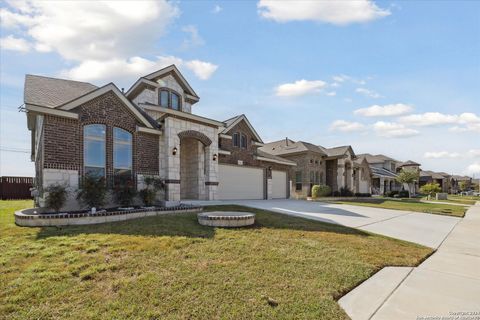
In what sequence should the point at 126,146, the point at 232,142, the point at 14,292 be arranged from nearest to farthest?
the point at 14,292
the point at 126,146
the point at 232,142

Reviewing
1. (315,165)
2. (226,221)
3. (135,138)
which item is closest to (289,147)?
(315,165)

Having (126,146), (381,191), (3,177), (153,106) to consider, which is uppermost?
(153,106)

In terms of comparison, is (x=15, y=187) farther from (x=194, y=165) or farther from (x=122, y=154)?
(x=194, y=165)

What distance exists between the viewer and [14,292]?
152 inches

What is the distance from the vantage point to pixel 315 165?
29047mm

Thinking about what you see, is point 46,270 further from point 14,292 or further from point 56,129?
point 56,129

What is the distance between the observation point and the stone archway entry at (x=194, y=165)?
14.9 m

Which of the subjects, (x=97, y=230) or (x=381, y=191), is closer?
(x=97, y=230)

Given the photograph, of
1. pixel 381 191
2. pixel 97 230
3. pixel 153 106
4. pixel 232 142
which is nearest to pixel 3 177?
pixel 153 106

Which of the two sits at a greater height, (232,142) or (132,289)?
(232,142)

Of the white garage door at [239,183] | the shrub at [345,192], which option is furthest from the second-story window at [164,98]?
the shrub at [345,192]

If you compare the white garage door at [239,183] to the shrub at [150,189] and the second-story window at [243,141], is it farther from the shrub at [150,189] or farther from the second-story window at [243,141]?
the shrub at [150,189]

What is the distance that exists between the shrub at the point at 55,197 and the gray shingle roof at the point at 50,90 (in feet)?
10.1

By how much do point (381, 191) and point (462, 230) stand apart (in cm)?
3529
